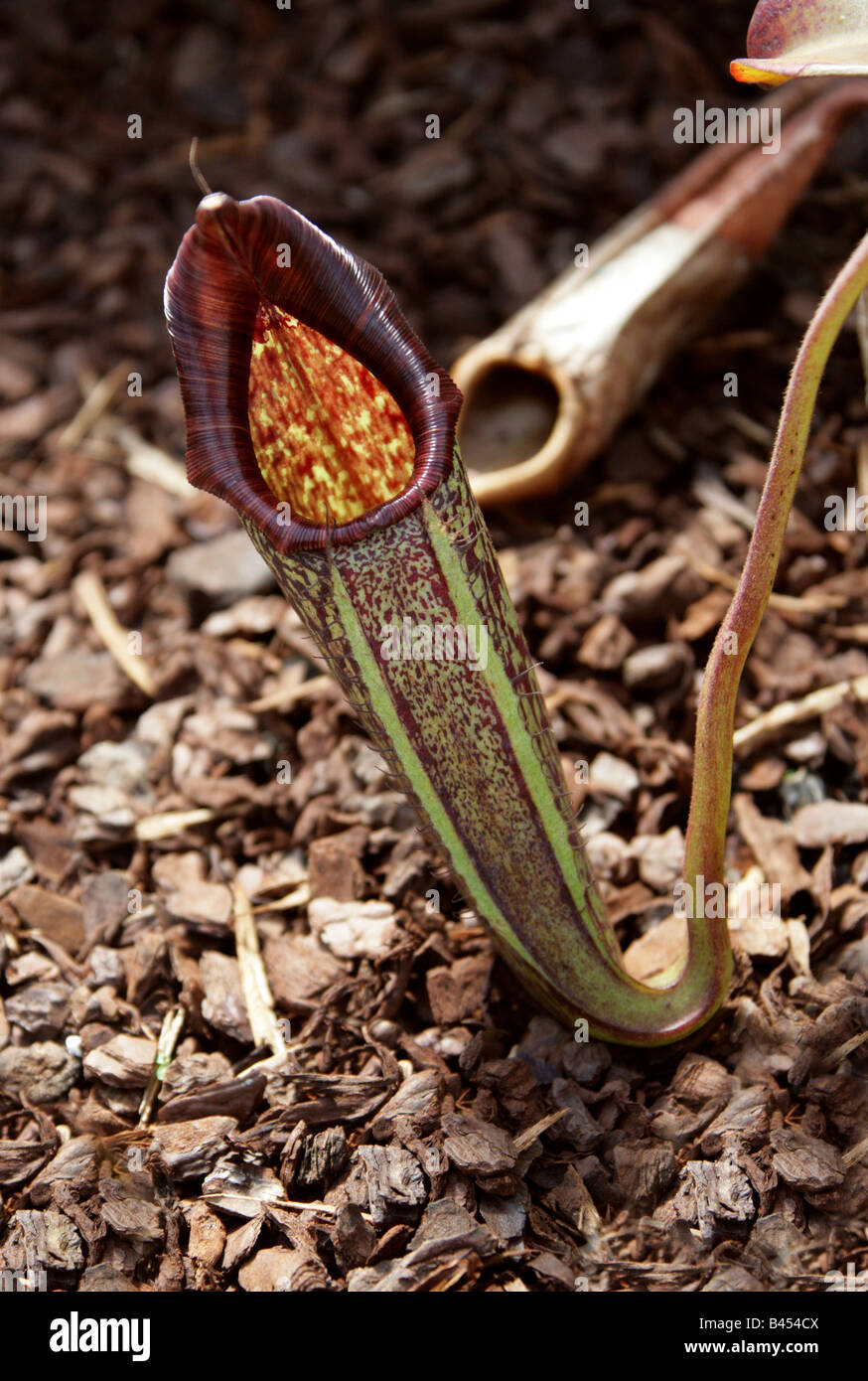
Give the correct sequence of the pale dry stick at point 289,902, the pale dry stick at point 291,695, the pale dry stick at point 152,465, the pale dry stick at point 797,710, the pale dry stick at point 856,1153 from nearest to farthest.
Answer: the pale dry stick at point 856,1153, the pale dry stick at point 289,902, the pale dry stick at point 797,710, the pale dry stick at point 291,695, the pale dry stick at point 152,465

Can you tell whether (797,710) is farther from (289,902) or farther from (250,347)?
(250,347)

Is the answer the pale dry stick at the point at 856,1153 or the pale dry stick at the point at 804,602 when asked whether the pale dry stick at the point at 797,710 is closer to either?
the pale dry stick at the point at 804,602

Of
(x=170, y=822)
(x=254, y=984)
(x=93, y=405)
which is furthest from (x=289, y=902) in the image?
(x=93, y=405)

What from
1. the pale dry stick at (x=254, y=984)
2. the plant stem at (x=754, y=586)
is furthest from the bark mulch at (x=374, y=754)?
the plant stem at (x=754, y=586)

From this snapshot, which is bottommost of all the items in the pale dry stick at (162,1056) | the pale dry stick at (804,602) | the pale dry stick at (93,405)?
the pale dry stick at (162,1056)

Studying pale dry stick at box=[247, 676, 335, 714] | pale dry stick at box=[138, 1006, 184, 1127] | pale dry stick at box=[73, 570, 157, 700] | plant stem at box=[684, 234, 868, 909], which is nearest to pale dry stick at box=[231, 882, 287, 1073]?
pale dry stick at box=[138, 1006, 184, 1127]

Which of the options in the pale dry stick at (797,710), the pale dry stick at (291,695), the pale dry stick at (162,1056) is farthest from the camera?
the pale dry stick at (291,695)

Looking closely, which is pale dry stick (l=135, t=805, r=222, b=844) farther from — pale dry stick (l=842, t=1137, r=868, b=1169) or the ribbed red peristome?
→ pale dry stick (l=842, t=1137, r=868, b=1169)
